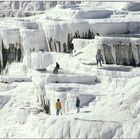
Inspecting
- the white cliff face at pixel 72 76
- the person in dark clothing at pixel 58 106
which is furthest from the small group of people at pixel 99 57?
the person in dark clothing at pixel 58 106

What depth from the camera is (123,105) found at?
20891 millimetres

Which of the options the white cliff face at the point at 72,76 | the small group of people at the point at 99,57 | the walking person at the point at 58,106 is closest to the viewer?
the white cliff face at the point at 72,76

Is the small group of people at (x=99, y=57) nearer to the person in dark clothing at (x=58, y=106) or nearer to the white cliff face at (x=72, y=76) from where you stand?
the white cliff face at (x=72, y=76)

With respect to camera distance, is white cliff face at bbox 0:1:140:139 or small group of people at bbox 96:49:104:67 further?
small group of people at bbox 96:49:104:67

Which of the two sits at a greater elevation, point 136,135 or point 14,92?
point 136,135

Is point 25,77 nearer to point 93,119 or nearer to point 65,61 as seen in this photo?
point 65,61

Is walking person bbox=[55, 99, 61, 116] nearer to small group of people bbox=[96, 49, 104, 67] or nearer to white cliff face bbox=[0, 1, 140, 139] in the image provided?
white cliff face bbox=[0, 1, 140, 139]

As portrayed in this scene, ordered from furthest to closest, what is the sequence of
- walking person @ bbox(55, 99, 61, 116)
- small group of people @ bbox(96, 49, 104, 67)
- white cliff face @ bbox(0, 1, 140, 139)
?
1. small group of people @ bbox(96, 49, 104, 67)
2. walking person @ bbox(55, 99, 61, 116)
3. white cliff face @ bbox(0, 1, 140, 139)

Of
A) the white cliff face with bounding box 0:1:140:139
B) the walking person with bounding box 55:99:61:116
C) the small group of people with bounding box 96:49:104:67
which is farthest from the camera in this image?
the small group of people with bounding box 96:49:104:67

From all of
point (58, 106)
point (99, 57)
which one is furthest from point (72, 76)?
point (58, 106)

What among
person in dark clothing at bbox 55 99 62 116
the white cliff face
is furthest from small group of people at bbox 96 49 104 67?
person in dark clothing at bbox 55 99 62 116

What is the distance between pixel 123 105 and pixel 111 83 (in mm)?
4012

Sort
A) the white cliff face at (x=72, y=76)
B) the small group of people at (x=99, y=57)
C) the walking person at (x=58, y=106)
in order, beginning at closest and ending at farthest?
the white cliff face at (x=72, y=76), the walking person at (x=58, y=106), the small group of people at (x=99, y=57)

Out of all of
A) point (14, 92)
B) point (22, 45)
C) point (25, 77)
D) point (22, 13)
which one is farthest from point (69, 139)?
point (22, 13)
